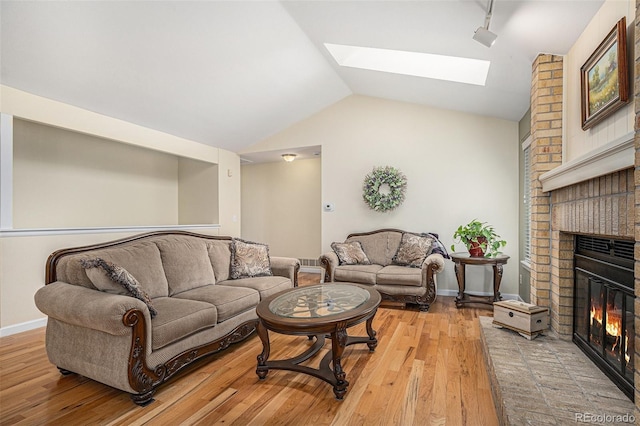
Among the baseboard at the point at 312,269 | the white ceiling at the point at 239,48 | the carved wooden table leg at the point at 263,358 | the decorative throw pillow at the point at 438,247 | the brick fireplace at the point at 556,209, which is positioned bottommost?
the baseboard at the point at 312,269

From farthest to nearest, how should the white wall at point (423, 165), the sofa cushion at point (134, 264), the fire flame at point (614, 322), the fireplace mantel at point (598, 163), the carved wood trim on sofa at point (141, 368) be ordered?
1. the white wall at point (423, 165)
2. the sofa cushion at point (134, 264)
3. the carved wood trim on sofa at point (141, 368)
4. the fire flame at point (614, 322)
5. the fireplace mantel at point (598, 163)

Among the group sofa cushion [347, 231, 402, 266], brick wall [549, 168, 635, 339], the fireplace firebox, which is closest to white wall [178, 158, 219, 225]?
sofa cushion [347, 231, 402, 266]

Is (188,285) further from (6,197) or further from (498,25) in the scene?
(498,25)

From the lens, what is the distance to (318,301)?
249 cm

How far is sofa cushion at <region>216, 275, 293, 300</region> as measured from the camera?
3175mm

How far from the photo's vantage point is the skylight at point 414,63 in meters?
3.63

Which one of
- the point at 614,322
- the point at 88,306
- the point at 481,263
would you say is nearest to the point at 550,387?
the point at 614,322

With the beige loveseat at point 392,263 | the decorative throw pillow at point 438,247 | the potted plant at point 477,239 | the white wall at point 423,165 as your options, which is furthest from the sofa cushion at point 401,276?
the white wall at point 423,165

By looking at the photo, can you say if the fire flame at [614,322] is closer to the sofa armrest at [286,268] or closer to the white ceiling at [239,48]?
the white ceiling at [239,48]

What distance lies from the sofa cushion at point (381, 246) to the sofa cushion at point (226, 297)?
213 centimetres

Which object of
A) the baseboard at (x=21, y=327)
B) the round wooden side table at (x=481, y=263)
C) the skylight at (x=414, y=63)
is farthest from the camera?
the round wooden side table at (x=481, y=263)

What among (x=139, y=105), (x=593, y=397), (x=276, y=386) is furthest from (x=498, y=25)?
(x=139, y=105)

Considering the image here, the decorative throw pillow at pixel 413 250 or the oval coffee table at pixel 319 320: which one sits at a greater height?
the decorative throw pillow at pixel 413 250

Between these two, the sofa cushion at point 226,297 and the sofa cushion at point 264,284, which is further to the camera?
the sofa cushion at point 264,284
